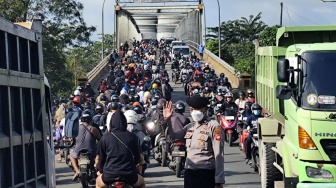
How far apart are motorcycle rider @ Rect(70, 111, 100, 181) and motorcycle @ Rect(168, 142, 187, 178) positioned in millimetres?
1865

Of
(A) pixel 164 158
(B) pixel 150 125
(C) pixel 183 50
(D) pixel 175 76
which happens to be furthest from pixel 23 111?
(C) pixel 183 50

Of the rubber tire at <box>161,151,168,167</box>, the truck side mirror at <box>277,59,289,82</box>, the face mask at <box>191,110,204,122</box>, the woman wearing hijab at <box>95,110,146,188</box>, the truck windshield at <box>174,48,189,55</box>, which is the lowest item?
the rubber tire at <box>161,151,168,167</box>

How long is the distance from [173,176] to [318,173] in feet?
22.2

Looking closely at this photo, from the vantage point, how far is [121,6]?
92.6 meters

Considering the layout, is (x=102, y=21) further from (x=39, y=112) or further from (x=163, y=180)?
(x=39, y=112)

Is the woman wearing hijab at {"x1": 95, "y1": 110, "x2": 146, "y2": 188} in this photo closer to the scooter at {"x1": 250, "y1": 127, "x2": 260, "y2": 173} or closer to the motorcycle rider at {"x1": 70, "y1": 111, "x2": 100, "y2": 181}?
the motorcycle rider at {"x1": 70, "y1": 111, "x2": 100, "y2": 181}

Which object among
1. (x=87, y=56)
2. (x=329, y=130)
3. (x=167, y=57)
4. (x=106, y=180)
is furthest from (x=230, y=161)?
(x=87, y=56)

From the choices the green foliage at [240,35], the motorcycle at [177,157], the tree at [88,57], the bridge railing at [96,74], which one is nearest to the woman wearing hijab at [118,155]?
the motorcycle at [177,157]

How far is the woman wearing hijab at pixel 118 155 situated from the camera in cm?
876

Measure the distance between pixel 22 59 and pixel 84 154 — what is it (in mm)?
5825

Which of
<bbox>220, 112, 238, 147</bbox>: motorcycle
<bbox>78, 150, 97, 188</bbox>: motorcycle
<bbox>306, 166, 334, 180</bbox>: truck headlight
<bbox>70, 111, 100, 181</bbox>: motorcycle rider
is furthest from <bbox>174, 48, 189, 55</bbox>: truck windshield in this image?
<bbox>306, 166, 334, 180</bbox>: truck headlight

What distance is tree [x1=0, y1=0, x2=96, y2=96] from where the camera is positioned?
4559cm

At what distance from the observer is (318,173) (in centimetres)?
1017

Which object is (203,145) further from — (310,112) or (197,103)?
(310,112)
